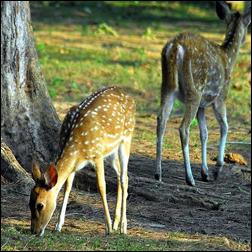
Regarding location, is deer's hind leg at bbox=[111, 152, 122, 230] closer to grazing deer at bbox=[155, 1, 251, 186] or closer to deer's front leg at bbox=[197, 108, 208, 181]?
grazing deer at bbox=[155, 1, 251, 186]

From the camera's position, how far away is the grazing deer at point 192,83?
1155cm

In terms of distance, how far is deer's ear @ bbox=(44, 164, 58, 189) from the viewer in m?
8.31

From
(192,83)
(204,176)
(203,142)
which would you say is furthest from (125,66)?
(192,83)

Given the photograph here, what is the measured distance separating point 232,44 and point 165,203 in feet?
10.8

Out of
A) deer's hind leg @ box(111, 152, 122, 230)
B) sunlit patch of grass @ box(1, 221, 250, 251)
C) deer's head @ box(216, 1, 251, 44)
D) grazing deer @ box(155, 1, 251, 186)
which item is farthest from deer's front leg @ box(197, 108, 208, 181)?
sunlit patch of grass @ box(1, 221, 250, 251)

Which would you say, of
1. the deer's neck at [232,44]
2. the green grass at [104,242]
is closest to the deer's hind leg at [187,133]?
the deer's neck at [232,44]

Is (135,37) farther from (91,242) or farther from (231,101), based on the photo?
(91,242)

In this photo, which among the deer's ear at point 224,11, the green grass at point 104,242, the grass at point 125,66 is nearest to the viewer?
the green grass at point 104,242

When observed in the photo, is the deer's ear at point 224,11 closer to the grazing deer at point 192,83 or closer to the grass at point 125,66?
the grazing deer at point 192,83

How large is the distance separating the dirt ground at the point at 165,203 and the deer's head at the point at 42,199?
0.64 m

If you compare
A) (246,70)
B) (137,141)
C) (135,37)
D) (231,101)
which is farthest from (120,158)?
(135,37)

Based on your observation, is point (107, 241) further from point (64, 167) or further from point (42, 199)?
point (64, 167)

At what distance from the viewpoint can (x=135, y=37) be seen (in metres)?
23.6

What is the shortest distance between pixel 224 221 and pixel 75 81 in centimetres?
841
